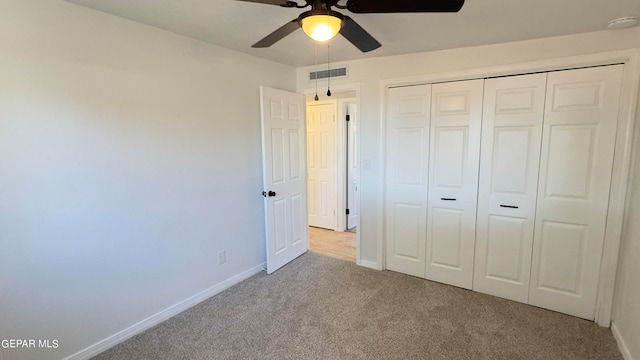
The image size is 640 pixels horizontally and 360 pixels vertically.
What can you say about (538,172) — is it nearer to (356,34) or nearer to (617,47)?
(617,47)

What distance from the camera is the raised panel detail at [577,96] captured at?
2.25 metres

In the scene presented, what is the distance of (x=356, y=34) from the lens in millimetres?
1693

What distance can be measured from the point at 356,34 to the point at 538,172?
1.96m

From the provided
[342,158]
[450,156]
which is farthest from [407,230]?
[342,158]

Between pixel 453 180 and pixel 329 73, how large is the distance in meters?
1.76

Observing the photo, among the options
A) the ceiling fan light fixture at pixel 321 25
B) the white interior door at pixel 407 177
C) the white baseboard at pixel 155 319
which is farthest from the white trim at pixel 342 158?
the ceiling fan light fixture at pixel 321 25

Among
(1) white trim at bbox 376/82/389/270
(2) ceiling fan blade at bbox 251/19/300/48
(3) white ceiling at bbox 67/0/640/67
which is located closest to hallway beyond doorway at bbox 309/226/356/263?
(1) white trim at bbox 376/82/389/270

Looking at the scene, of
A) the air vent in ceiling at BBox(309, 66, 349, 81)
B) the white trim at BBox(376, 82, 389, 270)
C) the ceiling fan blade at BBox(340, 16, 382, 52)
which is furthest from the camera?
the air vent in ceiling at BBox(309, 66, 349, 81)

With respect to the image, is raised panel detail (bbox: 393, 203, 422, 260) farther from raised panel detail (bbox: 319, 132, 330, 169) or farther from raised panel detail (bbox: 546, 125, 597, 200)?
raised panel detail (bbox: 319, 132, 330, 169)

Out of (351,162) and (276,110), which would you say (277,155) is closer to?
(276,110)

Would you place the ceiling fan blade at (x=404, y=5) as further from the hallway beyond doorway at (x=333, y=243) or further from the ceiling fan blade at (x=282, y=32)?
the hallway beyond doorway at (x=333, y=243)

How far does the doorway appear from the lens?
4492 mm

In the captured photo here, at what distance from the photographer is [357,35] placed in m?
1.71

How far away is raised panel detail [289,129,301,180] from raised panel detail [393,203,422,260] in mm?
1208
